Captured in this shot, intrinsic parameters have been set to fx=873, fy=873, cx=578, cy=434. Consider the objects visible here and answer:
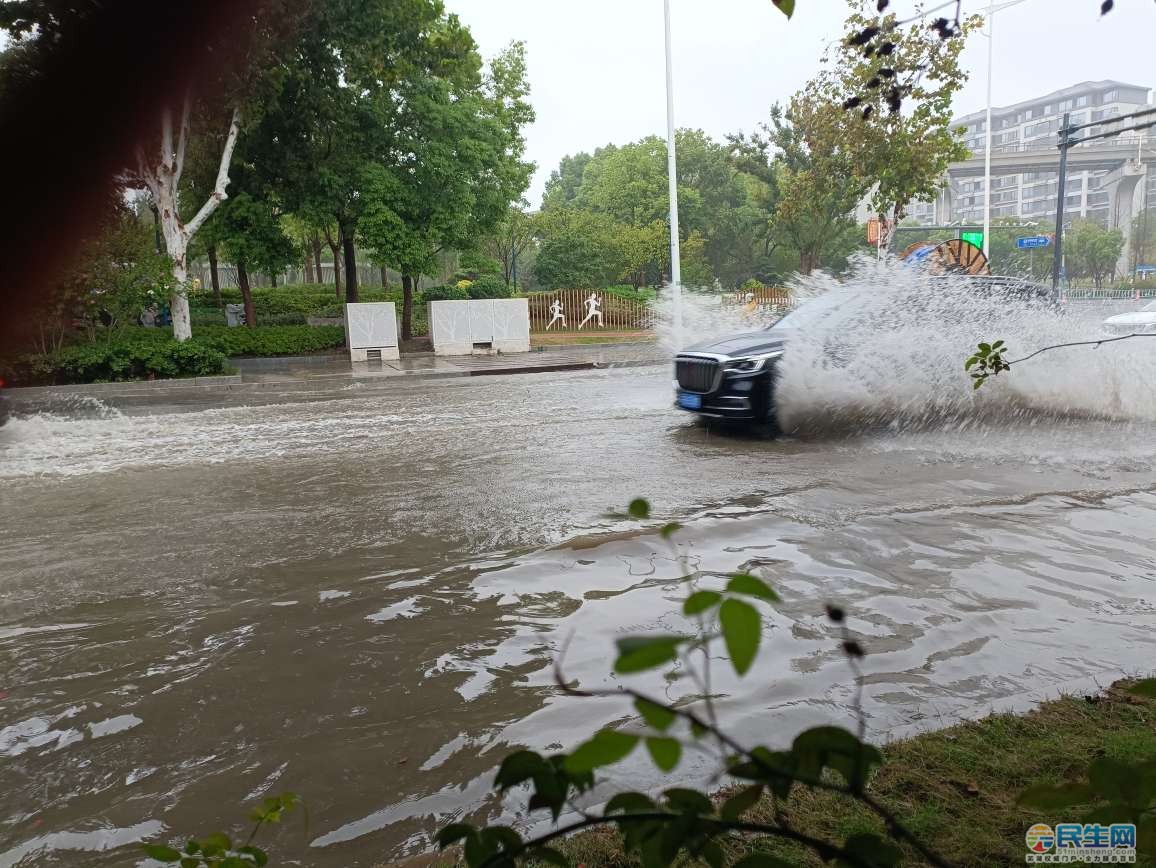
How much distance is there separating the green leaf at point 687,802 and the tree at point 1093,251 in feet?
274

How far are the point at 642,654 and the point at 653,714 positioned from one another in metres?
0.09

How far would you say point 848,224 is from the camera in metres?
43.6

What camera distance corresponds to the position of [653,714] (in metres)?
0.89

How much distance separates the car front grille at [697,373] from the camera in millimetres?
10008

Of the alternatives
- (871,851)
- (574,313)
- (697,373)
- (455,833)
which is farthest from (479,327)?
(871,851)

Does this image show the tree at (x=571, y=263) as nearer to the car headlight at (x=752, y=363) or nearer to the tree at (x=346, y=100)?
the tree at (x=346, y=100)

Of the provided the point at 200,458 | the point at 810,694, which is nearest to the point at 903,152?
the point at 200,458

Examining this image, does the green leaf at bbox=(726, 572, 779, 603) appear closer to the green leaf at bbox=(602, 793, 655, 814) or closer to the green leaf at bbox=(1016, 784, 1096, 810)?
the green leaf at bbox=(602, 793, 655, 814)

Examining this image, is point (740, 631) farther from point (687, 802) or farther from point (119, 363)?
point (119, 363)

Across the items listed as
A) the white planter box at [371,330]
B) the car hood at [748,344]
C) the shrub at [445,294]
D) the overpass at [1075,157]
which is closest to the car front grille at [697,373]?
the car hood at [748,344]

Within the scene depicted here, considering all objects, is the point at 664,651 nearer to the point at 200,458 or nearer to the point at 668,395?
the point at 200,458

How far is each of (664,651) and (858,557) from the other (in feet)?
16.9

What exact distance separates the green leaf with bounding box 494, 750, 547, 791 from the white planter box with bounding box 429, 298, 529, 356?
24.8 metres

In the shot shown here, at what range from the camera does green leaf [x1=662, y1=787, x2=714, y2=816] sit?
104 centimetres
